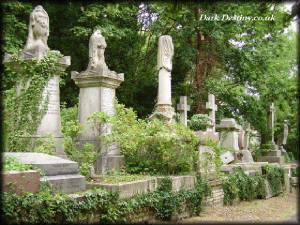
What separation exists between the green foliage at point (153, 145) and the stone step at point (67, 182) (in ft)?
6.31

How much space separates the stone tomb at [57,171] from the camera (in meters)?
5.25

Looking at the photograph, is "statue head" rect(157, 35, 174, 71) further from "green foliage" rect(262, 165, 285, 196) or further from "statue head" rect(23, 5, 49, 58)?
"green foliage" rect(262, 165, 285, 196)

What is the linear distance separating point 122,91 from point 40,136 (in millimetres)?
9558

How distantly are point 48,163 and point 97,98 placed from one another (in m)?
3.08

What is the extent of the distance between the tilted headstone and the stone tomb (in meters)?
1.80

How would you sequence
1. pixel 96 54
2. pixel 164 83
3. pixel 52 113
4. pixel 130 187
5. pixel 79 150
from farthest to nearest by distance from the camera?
pixel 164 83 < pixel 96 54 < pixel 79 150 < pixel 52 113 < pixel 130 187

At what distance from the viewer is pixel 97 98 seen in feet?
27.0

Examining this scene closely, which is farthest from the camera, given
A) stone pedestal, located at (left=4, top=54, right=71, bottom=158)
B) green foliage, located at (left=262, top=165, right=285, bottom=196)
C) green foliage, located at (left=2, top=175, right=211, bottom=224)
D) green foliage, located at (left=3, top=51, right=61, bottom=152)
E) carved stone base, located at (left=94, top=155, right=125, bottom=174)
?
green foliage, located at (left=262, top=165, right=285, bottom=196)

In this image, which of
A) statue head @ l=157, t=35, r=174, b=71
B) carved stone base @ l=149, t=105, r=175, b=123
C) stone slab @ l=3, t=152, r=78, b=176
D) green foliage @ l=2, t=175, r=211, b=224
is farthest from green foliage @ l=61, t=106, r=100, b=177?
statue head @ l=157, t=35, r=174, b=71

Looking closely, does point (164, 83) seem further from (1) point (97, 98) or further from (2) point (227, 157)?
(2) point (227, 157)

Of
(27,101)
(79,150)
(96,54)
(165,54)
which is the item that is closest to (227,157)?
(165,54)

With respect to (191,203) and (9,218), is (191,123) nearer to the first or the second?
(191,203)

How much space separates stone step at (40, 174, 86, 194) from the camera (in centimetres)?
520

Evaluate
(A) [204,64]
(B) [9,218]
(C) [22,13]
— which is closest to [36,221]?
(B) [9,218]
